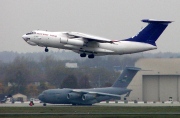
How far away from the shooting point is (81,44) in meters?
65.9

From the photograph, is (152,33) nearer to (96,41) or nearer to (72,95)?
(96,41)

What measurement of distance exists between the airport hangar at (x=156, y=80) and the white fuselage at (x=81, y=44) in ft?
85.8

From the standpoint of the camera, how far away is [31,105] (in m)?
72.9

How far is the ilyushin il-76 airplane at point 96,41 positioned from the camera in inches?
2562

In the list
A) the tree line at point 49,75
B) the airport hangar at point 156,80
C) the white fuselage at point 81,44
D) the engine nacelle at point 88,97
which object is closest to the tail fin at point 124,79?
the engine nacelle at point 88,97

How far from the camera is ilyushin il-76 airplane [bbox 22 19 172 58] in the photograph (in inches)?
2562

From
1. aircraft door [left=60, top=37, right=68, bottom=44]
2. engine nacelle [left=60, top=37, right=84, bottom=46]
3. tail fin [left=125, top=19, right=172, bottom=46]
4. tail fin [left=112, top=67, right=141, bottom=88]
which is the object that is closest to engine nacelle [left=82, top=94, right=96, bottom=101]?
tail fin [left=112, top=67, right=141, bottom=88]

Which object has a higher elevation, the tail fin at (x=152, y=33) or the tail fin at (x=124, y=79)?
the tail fin at (x=152, y=33)

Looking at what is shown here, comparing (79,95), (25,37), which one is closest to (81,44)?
(25,37)

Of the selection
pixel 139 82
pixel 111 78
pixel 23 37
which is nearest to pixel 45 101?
pixel 23 37

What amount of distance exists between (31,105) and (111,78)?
103 ft

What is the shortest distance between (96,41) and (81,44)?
6.42 feet

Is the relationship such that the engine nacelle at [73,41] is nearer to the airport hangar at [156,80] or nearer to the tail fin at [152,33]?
the tail fin at [152,33]

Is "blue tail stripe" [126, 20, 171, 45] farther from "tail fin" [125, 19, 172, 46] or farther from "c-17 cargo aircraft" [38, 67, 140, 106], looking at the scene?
"c-17 cargo aircraft" [38, 67, 140, 106]
